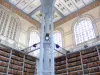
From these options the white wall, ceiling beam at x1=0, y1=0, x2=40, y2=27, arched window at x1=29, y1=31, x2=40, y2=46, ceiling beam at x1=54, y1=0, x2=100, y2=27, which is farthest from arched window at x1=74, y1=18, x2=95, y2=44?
ceiling beam at x1=0, y1=0, x2=40, y2=27

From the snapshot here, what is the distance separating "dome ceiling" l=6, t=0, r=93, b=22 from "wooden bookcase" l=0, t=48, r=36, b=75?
473cm

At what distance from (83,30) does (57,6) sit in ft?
10.9

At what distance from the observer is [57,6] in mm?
11625

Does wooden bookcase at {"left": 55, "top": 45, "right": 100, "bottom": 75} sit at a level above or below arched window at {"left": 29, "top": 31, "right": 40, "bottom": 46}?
below

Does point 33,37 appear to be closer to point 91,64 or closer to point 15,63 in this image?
point 15,63

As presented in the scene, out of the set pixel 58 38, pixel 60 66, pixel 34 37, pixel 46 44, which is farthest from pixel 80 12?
pixel 46 44

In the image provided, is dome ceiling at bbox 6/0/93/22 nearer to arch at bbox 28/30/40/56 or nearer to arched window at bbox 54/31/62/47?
arch at bbox 28/30/40/56

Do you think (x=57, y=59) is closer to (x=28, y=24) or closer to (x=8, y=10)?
(x=28, y=24)

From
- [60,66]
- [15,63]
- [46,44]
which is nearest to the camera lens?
[46,44]

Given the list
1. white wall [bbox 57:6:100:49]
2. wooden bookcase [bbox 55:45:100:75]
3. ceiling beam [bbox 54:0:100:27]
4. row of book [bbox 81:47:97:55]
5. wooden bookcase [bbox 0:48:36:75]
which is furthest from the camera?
ceiling beam [bbox 54:0:100:27]

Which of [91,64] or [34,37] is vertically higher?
[34,37]

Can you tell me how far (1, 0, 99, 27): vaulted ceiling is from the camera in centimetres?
1120

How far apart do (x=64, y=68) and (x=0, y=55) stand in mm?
4744

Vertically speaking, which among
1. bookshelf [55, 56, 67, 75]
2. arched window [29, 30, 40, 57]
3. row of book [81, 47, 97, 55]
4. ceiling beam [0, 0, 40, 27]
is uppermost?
ceiling beam [0, 0, 40, 27]
